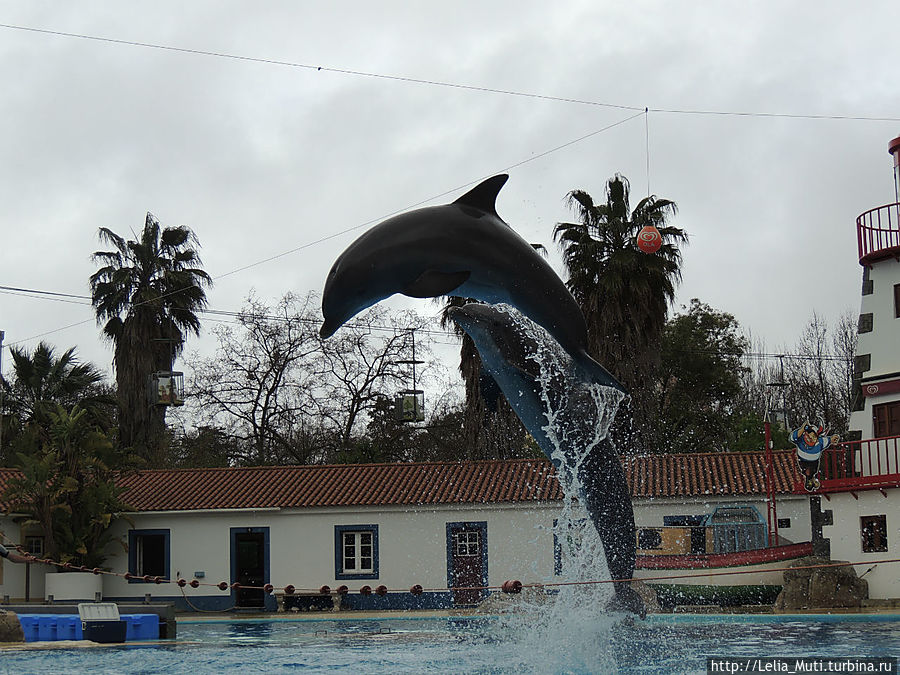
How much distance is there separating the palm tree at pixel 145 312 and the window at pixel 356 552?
9.88m

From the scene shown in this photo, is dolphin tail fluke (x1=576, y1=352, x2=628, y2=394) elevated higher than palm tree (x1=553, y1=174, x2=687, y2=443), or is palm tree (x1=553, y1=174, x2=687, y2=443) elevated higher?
palm tree (x1=553, y1=174, x2=687, y2=443)

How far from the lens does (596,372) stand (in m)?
7.92

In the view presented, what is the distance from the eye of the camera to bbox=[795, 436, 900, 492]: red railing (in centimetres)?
1811

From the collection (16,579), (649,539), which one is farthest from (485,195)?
(16,579)

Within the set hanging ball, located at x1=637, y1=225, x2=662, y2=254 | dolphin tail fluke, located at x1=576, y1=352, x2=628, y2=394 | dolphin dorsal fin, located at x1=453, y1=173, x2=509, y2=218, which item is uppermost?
hanging ball, located at x1=637, y1=225, x2=662, y2=254

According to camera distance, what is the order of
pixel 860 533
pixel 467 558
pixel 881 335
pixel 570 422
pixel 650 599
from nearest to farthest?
pixel 570 422, pixel 650 599, pixel 860 533, pixel 881 335, pixel 467 558

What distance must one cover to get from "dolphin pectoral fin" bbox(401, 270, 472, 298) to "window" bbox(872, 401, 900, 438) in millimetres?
14139

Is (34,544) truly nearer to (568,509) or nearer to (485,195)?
(568,509)

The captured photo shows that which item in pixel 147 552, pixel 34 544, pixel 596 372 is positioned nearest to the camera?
pixel 596 372

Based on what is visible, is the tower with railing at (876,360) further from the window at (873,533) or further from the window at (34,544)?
the window at (34,544)

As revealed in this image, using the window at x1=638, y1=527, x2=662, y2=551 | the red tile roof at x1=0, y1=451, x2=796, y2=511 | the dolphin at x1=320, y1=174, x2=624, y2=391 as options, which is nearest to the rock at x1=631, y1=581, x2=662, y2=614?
the window at x1=638, y1=527, x2=662, y2=551

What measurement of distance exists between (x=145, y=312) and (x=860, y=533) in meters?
20.4

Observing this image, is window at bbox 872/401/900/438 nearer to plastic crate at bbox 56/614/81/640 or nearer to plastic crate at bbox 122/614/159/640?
plastic crate at bbox 122/614/159/640

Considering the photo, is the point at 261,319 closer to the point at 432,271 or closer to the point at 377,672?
the point at 377,672
